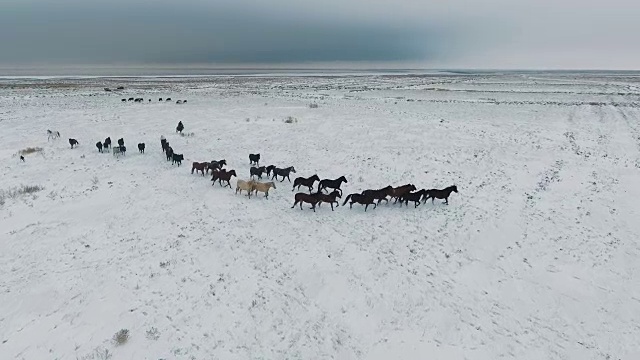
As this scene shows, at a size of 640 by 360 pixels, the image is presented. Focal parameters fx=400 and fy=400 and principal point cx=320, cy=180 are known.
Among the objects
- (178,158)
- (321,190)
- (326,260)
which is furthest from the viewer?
(178,158)

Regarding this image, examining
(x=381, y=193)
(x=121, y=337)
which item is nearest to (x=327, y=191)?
(x=381, y=193)

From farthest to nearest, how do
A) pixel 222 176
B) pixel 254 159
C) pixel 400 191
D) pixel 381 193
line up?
pixel 254 159, pixel 222 176, pixel 400 191, pixel 381 193

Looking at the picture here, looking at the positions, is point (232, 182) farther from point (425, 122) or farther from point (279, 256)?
point (425, 122)

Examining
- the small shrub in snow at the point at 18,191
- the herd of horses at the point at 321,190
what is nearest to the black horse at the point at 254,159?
the herd of horses at the point at 321,190

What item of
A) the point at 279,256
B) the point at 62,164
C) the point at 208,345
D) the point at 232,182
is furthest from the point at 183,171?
the point at 208,345

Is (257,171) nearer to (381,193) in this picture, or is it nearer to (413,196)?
(381,193)

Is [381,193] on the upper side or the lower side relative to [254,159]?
lower
